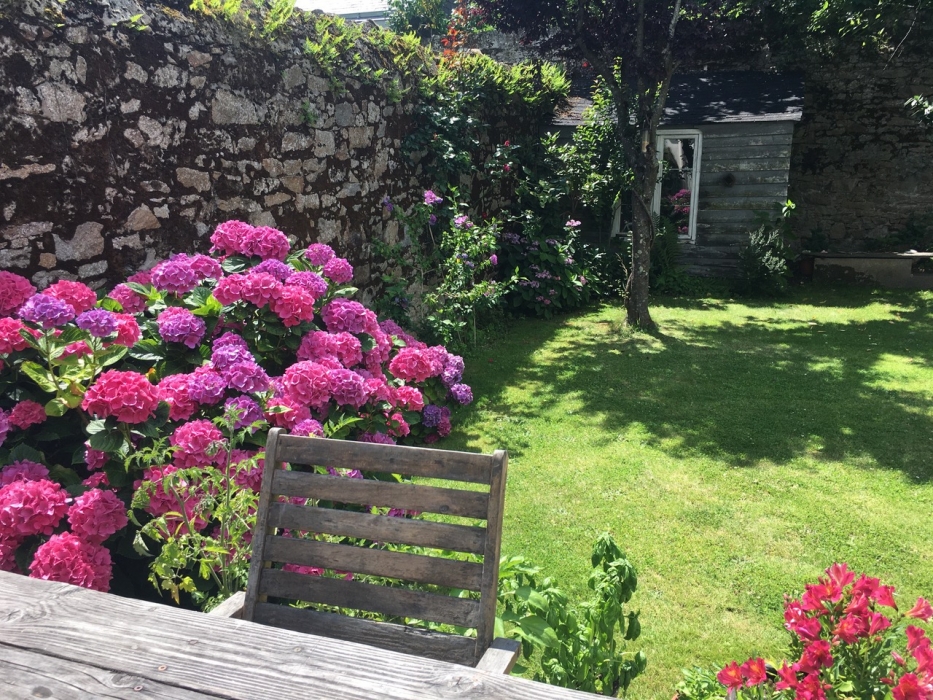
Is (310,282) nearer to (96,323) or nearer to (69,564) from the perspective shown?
(96,323)

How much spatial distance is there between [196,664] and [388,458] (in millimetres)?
611

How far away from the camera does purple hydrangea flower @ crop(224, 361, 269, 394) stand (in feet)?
9.37

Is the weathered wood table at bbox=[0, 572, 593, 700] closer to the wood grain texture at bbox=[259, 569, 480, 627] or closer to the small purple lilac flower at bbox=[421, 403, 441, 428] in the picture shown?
the wood grain texture at bbox=[259, 569, 480, 627]

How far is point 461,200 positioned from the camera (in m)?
7.75

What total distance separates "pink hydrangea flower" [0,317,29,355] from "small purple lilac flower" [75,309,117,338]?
0.20m

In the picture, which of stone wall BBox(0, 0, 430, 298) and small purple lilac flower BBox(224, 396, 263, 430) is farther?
stone wall BBox(0, 0, 430, 298)

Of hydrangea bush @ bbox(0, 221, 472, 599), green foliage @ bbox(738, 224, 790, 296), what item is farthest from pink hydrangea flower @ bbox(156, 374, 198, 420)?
green foliage @ bbox(738, 224, 790, 296)

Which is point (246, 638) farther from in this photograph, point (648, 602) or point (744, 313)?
point (744, 313)

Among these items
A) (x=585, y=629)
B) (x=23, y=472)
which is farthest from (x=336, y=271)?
(x=585, y=629)

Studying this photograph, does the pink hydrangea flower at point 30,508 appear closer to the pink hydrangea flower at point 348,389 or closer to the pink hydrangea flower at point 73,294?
the pink hydrangea flower at point 73,294

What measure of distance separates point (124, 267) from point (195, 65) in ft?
4.29

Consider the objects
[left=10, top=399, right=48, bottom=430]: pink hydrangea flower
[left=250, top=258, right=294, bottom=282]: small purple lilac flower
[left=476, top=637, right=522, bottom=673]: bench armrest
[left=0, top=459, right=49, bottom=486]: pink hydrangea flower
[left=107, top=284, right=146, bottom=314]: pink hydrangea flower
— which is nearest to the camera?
[left=476, top=637, right=522, bottom=673]: bench armrest

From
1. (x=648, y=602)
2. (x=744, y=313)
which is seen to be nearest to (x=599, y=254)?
(x=744, y=313)

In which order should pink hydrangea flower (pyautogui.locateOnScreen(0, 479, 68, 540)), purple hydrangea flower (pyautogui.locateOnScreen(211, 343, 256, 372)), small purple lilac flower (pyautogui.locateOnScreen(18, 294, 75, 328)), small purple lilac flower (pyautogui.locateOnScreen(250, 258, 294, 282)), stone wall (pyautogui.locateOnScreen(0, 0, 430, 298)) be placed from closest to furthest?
pink hydrangea flower (pyautogui.locateOnScreen(0, 479, 68, 540))
small purple lilac flower (pyautogui.locateOnScreen(18, 294, 75, 328))
purple hydrangea flower (pyautogui.locateOnScreen(211, 343, 256, 372))
stone wall (pyautogui.locateOnScreen(0, 0, 430, 298))
small purple lilac flower (pyautogui.locateOnScreen(250, 258, 294, 282))
